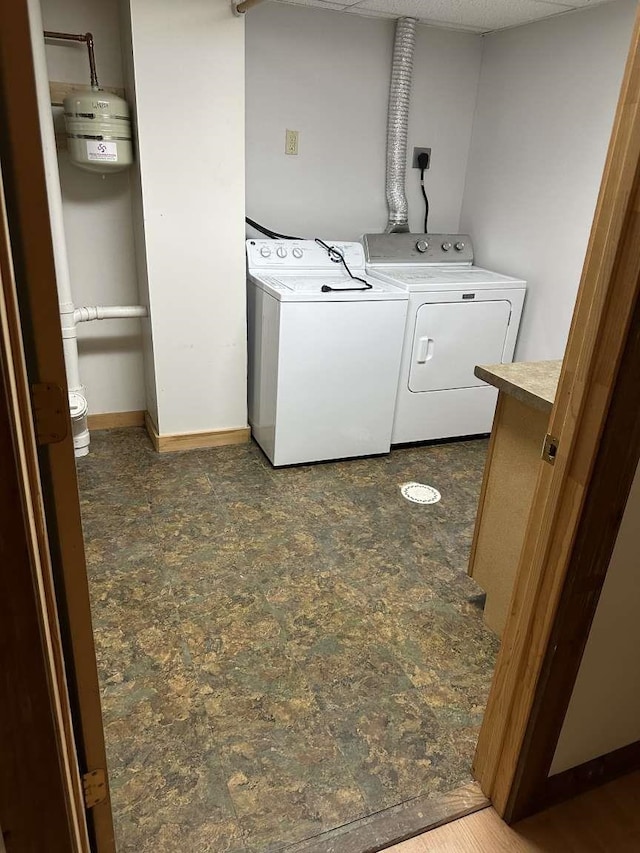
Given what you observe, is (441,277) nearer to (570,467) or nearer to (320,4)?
(320,4)

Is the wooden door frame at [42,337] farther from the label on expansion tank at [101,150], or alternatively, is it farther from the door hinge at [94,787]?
the label on expansion tank at [101,150]

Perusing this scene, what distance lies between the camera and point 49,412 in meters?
0.86

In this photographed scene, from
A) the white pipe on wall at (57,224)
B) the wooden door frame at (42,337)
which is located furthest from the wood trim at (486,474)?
the white pipe on wall at (57,224)

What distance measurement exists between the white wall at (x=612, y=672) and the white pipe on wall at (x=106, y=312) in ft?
7.90

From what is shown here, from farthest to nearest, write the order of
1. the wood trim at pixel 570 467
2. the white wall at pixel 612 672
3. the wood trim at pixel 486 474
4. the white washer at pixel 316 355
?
the white washer at pixel 316 355 < the wood trim at pixel 486 474 < the white wall at pixel 612 672 < the wood trim at pixel 570 467

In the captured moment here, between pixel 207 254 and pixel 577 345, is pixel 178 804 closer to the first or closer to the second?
pixel 577 345

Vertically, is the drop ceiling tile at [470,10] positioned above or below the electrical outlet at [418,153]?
above

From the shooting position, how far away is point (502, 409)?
1870 mm

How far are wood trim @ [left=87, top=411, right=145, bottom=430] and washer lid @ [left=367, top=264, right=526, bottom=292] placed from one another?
152 cm

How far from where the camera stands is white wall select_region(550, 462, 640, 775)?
124 cm

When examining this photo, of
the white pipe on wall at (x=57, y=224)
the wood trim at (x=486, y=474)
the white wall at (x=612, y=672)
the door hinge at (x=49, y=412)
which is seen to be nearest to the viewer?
the door hinge at (x=49, y=412)

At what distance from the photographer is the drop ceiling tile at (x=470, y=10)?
9.07 feet

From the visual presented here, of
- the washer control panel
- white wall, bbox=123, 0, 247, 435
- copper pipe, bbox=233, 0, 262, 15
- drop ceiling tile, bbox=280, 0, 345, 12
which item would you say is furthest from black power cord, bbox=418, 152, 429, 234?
copper pipe, bbox=233, 0, 262, 15

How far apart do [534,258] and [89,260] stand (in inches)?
91.4
